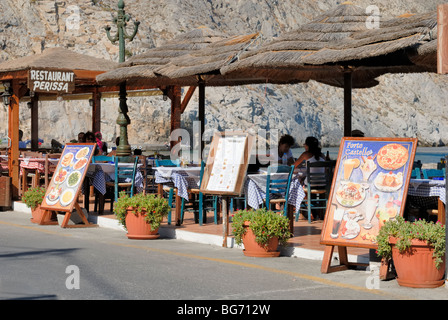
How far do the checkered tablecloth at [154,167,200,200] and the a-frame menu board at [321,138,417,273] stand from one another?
4.74 meters

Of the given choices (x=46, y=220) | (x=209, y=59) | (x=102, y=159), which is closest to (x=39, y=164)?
(x=102, y=159)

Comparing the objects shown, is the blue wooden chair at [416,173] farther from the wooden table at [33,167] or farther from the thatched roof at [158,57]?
the wooden table at [33,167]

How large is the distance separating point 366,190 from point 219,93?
84795 millimetres

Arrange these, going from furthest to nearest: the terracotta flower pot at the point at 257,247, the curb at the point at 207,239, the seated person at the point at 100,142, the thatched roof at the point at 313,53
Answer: the seated person at the point at 100,142, the thatched roof at the point at 313,53, the terracotta flower pot at the point at 257,247, the curb at the point at 207,239

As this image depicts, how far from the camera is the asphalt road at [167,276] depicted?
7324mm

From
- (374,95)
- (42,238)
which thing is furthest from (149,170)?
(374,95)

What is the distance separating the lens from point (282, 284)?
315 inches

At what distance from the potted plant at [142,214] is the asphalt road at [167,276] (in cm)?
37

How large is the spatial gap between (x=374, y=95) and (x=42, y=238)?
104277mm

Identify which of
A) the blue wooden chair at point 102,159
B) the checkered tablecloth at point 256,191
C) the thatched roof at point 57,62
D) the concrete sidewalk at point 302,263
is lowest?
the concrete sidewalk at point 302,263

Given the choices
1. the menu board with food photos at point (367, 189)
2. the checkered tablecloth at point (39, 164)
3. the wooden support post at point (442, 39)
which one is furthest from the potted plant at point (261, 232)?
the checkered tablecloth at point (39, 164)

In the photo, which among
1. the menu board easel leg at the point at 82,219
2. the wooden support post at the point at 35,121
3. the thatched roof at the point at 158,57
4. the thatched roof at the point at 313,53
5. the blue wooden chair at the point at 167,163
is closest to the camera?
the thatched roof at the point at 313,53

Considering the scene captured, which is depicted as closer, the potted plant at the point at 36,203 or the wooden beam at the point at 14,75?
the potted plant at the point at 36,203
